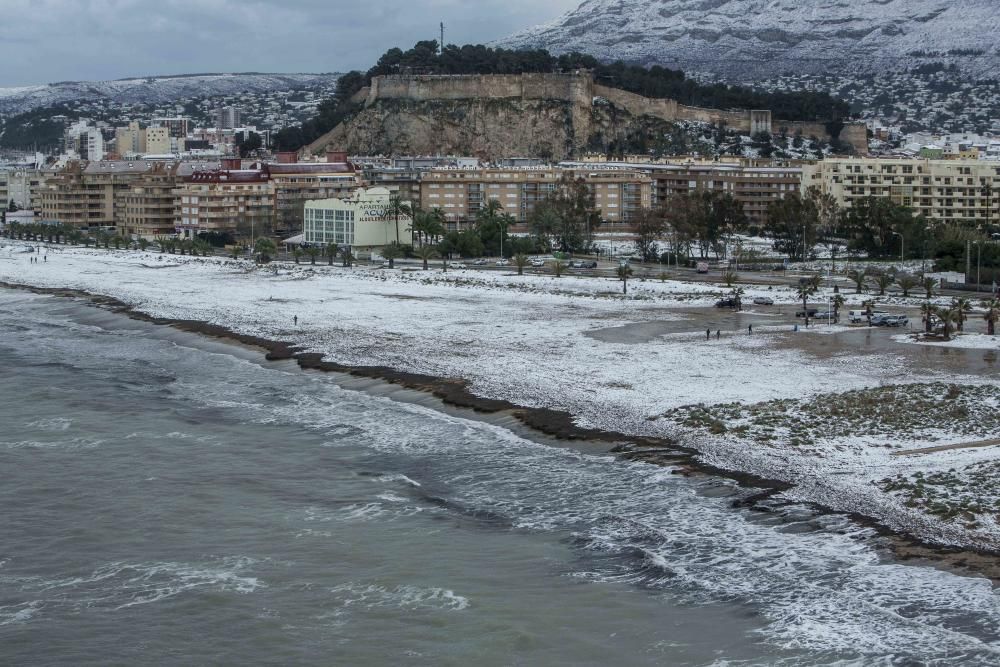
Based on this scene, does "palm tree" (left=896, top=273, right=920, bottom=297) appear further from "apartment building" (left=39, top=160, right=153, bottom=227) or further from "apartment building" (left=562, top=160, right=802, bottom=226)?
"apartment building" (left=39, top=160, right=153, bottom=227)

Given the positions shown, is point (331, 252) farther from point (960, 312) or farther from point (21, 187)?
point (21, 187)

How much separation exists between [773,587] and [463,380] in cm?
1937

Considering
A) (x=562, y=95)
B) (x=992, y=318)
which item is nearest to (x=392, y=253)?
(x=992, y=318)

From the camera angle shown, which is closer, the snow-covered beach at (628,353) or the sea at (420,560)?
the sea at (420,560)

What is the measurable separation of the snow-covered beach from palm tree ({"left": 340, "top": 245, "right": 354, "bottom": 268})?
117 inches

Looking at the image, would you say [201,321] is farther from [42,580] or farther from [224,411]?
[42,580]

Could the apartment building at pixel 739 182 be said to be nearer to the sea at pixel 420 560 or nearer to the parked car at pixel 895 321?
the parked car at pixel 895 321

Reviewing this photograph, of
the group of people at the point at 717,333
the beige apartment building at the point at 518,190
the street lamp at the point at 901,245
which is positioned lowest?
the group of people at the point at 717,333

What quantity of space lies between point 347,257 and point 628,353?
45.1 metres

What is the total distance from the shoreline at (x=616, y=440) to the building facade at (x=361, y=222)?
133ft

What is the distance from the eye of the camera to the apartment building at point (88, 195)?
125812 millimetres

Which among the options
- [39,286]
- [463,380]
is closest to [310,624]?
[463,380]

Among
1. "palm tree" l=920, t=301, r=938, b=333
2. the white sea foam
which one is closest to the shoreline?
the white sea foam

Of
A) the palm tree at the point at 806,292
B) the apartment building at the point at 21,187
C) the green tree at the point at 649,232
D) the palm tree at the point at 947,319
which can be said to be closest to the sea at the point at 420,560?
the palm tree at the point at 947,319
